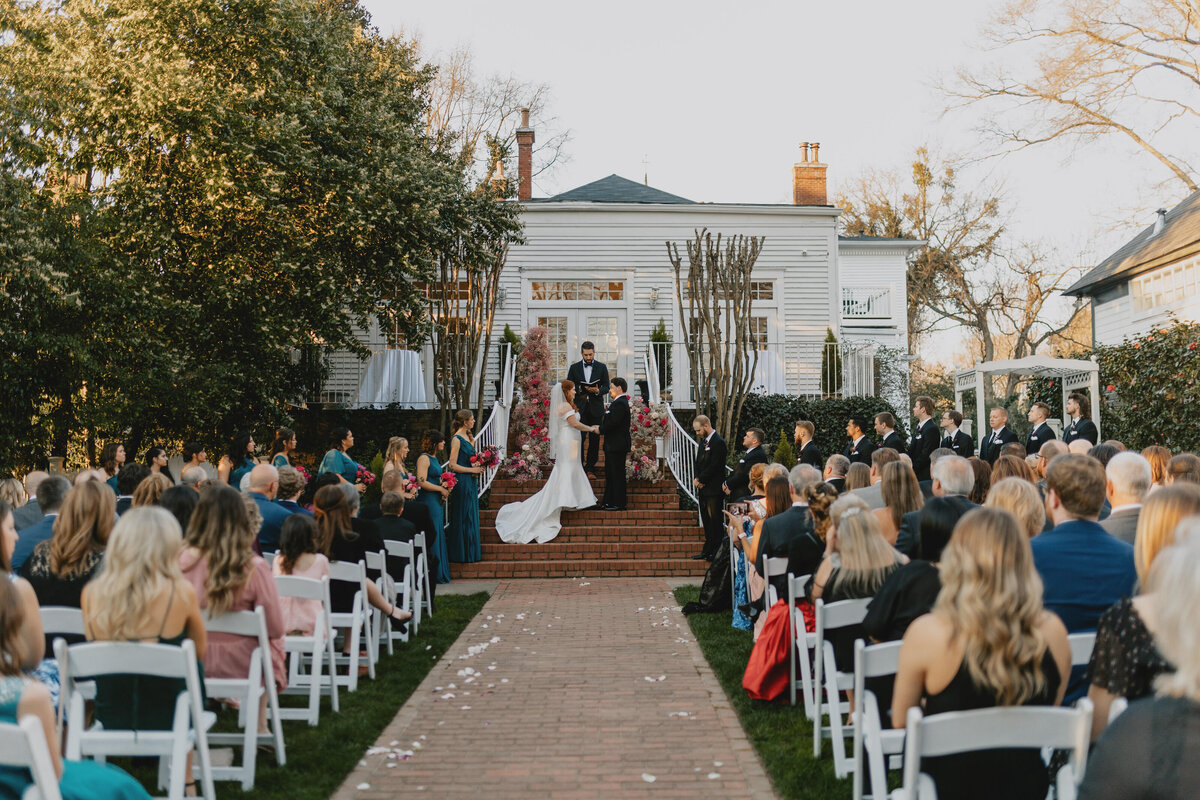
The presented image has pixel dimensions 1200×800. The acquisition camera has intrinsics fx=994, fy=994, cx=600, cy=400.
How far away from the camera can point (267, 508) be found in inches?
285

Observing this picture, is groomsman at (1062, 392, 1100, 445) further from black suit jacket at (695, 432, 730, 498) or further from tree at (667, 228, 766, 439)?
tree at (667, 228, 766, 439)

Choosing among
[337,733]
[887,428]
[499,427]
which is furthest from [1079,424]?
[499,427]

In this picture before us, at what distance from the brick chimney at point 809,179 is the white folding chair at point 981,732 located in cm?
2361

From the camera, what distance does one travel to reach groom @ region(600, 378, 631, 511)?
47.1 ft

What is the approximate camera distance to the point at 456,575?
13.3m

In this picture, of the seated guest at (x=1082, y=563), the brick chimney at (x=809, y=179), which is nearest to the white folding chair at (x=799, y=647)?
the seated guest at (x=1082, y=563)

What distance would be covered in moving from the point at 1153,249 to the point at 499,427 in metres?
15.0

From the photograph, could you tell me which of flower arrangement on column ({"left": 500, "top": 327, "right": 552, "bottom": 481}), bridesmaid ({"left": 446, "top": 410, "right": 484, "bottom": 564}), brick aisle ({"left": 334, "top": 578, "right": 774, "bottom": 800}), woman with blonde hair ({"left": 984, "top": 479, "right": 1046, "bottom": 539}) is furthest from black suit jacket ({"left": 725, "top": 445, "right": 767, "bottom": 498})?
woman with blonde hair ({"left": 984, "top": 479, "right": 1046, "bottom": 539})

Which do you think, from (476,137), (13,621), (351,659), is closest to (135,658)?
(13,621)

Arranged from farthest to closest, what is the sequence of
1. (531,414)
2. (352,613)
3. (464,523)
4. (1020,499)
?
1. (531,414)
2. (464,523)
3. (352,613)
4. (1020,499)

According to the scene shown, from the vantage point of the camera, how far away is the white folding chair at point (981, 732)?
3.05 m

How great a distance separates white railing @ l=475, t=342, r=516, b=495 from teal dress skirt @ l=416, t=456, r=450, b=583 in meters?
2.45

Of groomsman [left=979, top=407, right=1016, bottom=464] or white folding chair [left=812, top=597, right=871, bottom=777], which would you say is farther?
groomsman [left=979, top=407, right=1016, bottom=464]

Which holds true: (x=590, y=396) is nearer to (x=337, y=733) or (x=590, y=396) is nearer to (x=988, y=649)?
(x=337, y=733)
